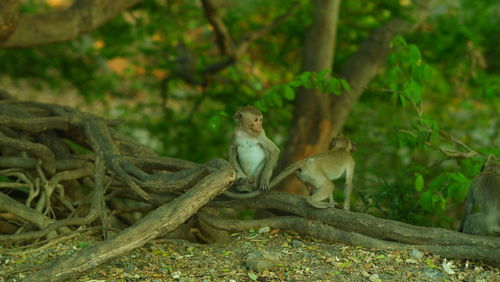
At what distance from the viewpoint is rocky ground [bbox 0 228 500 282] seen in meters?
3.90

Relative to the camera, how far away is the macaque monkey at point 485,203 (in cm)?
416

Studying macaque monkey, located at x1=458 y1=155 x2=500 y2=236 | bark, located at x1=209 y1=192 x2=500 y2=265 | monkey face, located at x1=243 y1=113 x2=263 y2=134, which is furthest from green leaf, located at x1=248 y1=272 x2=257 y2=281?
macaque monkey, located at x1=458 y1=155 x2=500 y2=236

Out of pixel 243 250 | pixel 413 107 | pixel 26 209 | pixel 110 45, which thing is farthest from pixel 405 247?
pixel 110 45

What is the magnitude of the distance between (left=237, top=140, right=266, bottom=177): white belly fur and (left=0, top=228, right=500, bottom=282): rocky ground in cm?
62

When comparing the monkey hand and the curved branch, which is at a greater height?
Answer: the monkey hand

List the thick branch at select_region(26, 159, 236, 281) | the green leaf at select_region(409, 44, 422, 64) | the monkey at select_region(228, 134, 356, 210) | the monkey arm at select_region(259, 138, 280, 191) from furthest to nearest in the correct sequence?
the green leaf at select_region(409, 44, 422, 64)
the monkey arm at select_region(259, 138, 280, 191)
the monkey at select_region(228, 134, 356, 210)
the thick branch at select_region(26, 159, 236, 281)

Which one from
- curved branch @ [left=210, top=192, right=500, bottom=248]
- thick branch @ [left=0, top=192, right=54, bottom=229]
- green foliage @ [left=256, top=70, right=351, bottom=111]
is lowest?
thick branch @ [left=0, top=192, right=54, bottom=229]

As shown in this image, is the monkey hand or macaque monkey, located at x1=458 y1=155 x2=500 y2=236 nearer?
macaque monkey, located at x1=458 y1=155 x2=500 y2=236

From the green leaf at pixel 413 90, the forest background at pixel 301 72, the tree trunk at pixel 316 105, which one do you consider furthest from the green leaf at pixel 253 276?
the tree trunk at pixel 316 105

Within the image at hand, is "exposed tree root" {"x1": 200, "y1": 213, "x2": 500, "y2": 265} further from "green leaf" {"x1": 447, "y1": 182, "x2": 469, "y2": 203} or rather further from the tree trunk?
the tree trunk

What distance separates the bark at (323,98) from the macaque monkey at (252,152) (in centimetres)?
316

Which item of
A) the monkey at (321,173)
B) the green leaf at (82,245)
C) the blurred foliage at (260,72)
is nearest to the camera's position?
the green leaf at (82,245)

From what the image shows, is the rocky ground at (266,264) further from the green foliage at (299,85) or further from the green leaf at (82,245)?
the green foliage at (299,85)

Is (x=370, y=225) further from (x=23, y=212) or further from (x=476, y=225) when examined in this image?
(x=23, y=212)
